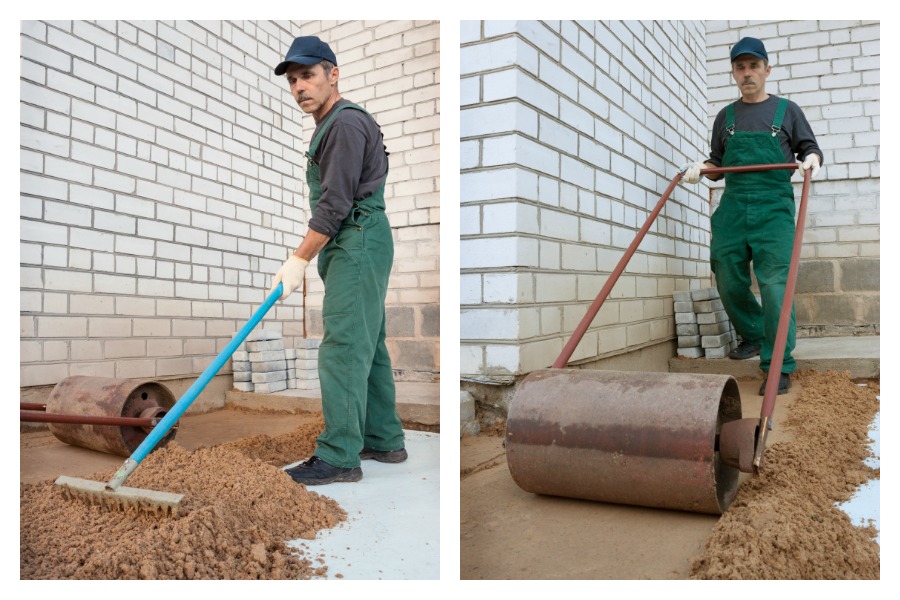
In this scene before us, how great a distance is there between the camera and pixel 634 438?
1666mm

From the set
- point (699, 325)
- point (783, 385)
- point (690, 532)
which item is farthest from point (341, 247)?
point (699, 325)

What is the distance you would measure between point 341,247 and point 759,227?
2.36 m

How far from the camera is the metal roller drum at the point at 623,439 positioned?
1631mm

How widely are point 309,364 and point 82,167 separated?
1.85m

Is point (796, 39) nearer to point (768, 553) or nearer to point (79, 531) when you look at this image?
point (768, 553)

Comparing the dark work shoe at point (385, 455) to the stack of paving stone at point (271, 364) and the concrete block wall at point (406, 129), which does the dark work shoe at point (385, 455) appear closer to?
the concrete block wall at point (406, 129)

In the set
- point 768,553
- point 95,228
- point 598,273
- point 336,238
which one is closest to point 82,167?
point 95,228

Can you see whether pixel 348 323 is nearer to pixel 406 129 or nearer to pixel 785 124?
pixel 406 129

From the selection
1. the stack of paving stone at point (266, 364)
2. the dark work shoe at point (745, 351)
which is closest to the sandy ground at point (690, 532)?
the dark work shoe at point (745, 351)

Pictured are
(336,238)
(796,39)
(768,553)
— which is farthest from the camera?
(796,39)

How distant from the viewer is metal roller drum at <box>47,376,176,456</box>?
243cm

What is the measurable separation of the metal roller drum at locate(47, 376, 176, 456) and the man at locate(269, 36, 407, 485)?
0.72 m

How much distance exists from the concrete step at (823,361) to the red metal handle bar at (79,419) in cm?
277

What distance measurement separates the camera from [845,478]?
77.2 inches
